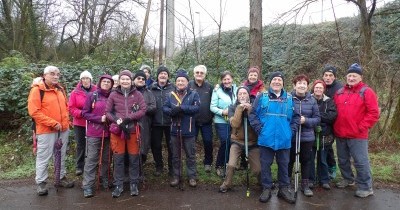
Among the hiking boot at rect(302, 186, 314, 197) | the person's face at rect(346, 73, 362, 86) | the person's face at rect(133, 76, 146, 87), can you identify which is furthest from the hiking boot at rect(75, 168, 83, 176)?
the person's face at rect(346, 73, 362, 86)

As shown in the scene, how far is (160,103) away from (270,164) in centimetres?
211

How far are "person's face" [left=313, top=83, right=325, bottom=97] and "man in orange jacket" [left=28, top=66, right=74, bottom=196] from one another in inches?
160

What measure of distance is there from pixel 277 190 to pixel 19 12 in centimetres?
1635

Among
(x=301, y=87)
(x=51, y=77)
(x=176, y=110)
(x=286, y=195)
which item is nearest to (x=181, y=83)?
(x=176, y=110)

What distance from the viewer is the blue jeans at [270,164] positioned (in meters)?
5.16

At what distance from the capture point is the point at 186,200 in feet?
16.9

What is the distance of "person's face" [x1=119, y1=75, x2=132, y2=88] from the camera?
523cm

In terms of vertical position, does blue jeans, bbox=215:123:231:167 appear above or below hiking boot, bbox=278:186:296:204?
above

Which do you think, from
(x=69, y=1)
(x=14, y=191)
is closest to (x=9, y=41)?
(x=69, y=1)

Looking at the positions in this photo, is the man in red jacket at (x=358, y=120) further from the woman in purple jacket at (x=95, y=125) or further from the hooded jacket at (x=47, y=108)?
the hooded jacket at (x=47, y=108)

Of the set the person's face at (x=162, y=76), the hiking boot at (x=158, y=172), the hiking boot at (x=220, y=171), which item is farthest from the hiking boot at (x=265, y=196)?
the person's face at (x=162, y=76)

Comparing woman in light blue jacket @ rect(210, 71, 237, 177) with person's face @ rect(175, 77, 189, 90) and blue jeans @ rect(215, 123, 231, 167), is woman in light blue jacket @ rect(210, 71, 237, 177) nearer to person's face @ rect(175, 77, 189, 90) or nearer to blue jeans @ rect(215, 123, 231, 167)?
blue jeans @ rect(215, 123, 231, 167)

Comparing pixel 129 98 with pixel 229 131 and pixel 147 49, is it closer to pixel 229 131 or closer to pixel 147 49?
pixel 229 131

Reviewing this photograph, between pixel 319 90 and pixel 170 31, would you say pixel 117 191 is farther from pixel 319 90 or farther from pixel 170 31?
pixel 170 31
